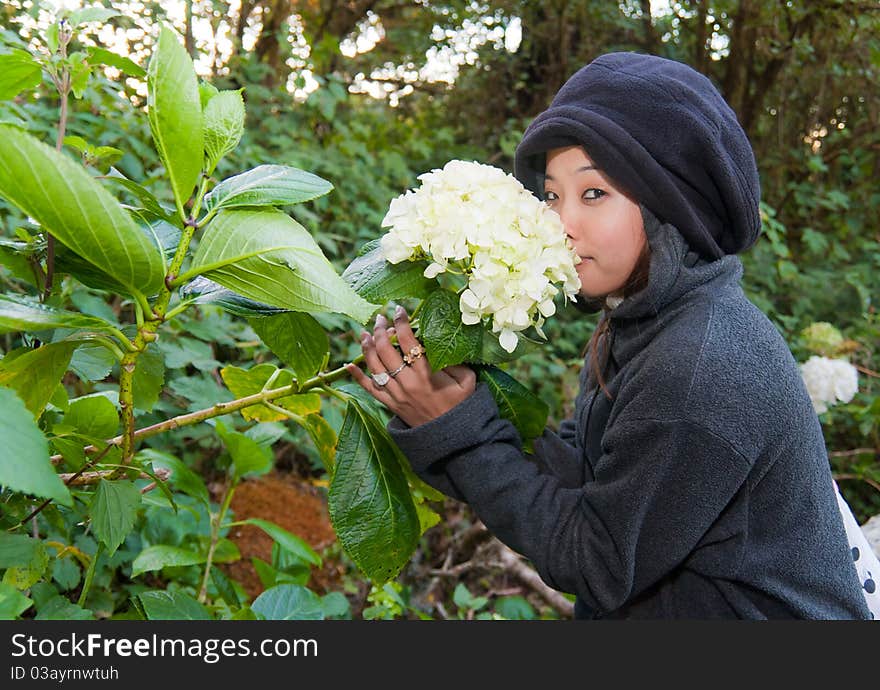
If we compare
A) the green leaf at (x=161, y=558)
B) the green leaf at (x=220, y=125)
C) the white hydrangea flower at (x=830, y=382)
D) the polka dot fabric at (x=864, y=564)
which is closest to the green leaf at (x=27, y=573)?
the green leaf at (x=161, y=558)

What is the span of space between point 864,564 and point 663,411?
0.55 m

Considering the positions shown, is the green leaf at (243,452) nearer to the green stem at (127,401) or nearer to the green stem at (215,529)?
the green stem at (215,529)

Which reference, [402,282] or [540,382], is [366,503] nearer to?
[402,282]

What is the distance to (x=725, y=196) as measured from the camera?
1149mm

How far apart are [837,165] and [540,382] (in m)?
2.70

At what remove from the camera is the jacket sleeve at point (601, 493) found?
1.05 meters

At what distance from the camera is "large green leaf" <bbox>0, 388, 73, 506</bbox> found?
0.61 metres

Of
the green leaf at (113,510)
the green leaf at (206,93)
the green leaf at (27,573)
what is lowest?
the green leaf at (27,573)

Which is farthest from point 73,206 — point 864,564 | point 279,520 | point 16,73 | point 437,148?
point 437,148

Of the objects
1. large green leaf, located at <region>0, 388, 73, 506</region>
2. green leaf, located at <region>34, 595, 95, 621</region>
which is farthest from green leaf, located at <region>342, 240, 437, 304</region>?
green leaf, located at <region>34, 595, 95, 621</region>

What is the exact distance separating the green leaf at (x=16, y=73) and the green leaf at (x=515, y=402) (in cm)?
70

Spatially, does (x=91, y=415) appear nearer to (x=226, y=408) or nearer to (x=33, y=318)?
(x=226, y=408)

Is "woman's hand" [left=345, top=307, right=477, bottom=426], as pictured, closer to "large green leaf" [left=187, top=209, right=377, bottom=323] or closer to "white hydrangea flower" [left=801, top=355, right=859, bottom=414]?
"large green leaf" [left=187, top=209, right=377, bottom=323]

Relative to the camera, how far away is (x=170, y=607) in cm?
118
